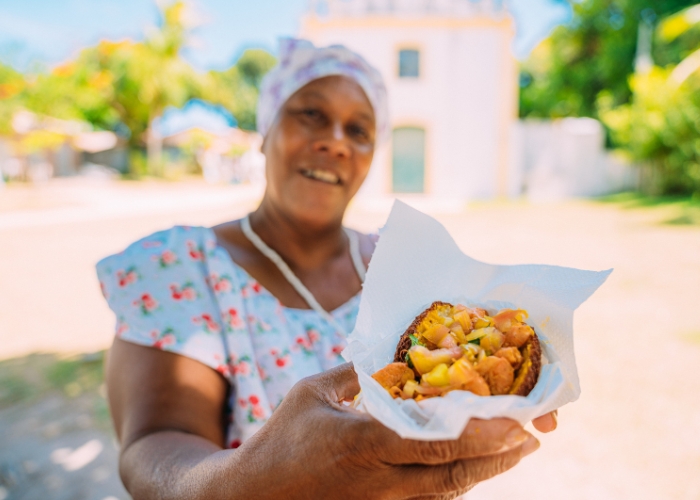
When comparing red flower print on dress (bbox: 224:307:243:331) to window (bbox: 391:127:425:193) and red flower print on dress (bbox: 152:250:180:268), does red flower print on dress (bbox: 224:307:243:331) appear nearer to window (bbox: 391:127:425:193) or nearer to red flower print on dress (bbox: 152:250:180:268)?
red flower print on dress (bbox: 152:250:180:268)

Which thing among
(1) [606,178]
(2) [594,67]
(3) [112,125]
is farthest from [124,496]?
(3) [112,125]

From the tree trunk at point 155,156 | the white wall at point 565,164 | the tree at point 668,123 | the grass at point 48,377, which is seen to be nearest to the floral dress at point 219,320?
the grass at point 48,377

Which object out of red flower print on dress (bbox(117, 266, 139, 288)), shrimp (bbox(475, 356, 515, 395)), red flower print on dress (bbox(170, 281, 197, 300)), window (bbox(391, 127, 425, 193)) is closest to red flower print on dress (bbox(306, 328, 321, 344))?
red flower print on dress (bbox(170, 281, 197, 300))

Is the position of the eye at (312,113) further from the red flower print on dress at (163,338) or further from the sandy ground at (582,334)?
the sandy ground at (582,334)

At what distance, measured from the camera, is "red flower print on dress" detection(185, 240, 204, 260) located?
76.5 inches

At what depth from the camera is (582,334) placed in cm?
573

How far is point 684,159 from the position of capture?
54.0ft

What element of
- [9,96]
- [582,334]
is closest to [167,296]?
[582,334]

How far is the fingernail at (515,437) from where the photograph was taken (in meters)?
0.97

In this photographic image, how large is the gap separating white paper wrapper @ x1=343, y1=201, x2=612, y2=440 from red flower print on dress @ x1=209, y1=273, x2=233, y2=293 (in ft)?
2.25

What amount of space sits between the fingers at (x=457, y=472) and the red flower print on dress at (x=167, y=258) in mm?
1199

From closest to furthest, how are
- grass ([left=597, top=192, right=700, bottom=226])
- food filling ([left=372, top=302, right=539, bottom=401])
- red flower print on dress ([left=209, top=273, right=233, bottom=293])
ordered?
food filling ([left=372, top=302, right=539, bottom=401])
red flower print on dress ([left=209, top=273, right=233, bottom=293])
grass ([left=597, top=192, right=700, bottom=226])

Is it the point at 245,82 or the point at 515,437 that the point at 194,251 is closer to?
the point at 515,437

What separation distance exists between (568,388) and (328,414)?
0.53 metres
